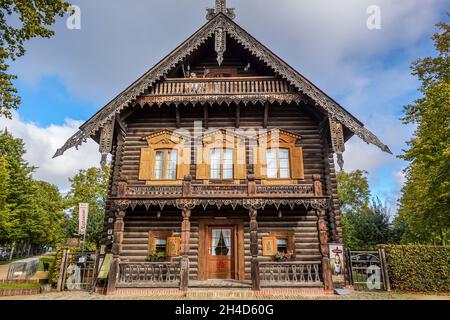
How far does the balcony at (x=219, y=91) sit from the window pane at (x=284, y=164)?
2.54 meters

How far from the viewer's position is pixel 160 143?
14352 millimetres

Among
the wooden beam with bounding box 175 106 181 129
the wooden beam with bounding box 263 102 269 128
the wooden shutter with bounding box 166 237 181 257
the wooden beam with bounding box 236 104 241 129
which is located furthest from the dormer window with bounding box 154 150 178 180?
the wooden beam with bounding box 263 102 269 128

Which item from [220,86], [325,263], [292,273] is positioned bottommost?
[292,273]

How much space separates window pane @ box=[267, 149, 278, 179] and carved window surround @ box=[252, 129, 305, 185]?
17 cm

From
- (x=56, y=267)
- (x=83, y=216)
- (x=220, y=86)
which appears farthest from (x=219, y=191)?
(x=83, y=216)

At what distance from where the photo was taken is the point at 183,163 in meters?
14.0

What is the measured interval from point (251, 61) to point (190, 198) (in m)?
8.41

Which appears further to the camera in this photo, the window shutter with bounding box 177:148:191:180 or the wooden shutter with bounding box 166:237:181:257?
the window shutter with bounding box 177:148:191:180

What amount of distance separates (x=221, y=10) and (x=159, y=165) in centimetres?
844

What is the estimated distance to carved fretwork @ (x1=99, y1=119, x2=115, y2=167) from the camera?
39.6 ft

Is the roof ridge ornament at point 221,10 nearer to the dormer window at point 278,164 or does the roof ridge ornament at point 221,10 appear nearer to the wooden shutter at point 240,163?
the wooden shutter at point 240,163

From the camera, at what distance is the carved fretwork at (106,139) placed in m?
12.1

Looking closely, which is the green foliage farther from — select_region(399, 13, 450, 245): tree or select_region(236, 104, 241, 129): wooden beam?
select_region(399, 13, 450, 245): tree

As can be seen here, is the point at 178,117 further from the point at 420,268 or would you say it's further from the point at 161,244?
the point at 420,268
